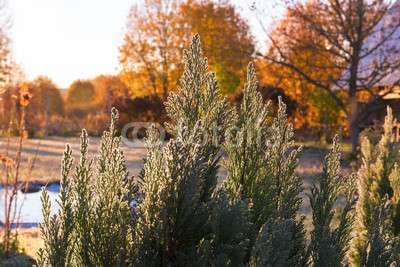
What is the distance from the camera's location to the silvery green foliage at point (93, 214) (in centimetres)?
149

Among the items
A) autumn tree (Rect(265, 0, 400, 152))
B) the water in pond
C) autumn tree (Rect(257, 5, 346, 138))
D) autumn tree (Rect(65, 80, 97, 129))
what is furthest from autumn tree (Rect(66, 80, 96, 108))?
the water in pond

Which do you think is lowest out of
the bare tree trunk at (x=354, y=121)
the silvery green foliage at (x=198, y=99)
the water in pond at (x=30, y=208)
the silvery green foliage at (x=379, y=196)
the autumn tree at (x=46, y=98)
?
the water in pond at (x=30, y=208)

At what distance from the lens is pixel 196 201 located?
1.54m

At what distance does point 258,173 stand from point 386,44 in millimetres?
19016

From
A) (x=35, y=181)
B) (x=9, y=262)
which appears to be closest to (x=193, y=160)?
(x=9, y=262)

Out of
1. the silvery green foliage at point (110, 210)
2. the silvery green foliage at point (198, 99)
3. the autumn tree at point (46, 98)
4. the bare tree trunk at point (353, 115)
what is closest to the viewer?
the silvery green foliage at point (110, 210)

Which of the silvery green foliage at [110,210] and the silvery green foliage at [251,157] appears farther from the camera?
the silvery green foliage at [251,157]

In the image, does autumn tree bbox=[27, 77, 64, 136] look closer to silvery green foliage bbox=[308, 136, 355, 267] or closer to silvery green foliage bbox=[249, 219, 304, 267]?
silvery green foliage bbox=[308, 136, 355, 267]

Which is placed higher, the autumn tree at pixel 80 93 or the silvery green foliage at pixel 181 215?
the autumn tree at pixel 80 93

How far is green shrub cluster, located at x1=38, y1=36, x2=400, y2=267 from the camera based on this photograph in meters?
1.51

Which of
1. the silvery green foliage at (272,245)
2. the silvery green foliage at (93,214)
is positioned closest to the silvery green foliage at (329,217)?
the silvery green foliage at (272,245)

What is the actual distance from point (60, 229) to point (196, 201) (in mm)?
403

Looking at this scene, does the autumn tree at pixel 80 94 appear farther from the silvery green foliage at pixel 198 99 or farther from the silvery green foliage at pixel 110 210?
the silvery green foliage at pixel 110 210

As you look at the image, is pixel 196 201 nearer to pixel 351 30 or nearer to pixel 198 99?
pixel 198 99
